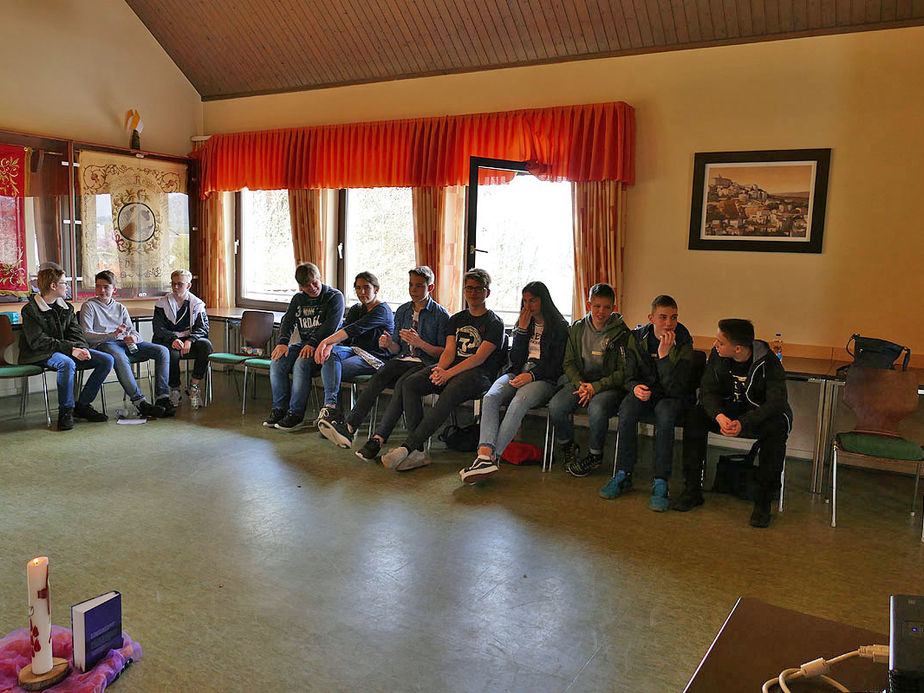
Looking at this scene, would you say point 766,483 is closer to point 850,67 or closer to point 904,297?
point 904,297

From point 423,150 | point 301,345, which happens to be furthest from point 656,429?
point 423,150

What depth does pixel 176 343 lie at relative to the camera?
6059 millimetres

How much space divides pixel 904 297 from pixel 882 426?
40.0 inches

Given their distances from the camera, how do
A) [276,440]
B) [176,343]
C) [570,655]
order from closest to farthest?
1. [570,655]
2. [276,440]
3. [176,343]

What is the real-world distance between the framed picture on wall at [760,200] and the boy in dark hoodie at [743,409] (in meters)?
1.23

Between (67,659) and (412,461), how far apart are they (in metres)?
2.47

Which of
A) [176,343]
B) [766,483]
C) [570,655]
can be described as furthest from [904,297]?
[176,343]

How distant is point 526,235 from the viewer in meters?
5.94

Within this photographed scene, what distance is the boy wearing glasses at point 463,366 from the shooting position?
478 cm

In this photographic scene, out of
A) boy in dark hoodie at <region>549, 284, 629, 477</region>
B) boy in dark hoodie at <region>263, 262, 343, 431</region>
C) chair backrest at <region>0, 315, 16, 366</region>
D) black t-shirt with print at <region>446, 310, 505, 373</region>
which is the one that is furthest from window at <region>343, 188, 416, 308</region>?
chair backrest at <region>0, 315, 16, 366</region>

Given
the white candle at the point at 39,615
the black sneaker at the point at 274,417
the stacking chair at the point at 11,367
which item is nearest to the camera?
the white candle at the point at 39,615

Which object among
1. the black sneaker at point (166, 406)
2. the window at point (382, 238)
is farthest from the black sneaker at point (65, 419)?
the window at point (382, 238)

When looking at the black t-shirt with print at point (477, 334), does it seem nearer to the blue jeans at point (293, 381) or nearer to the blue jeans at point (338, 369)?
the blue jeans at point (338, 369)

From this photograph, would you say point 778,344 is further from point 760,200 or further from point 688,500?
point 688,500
